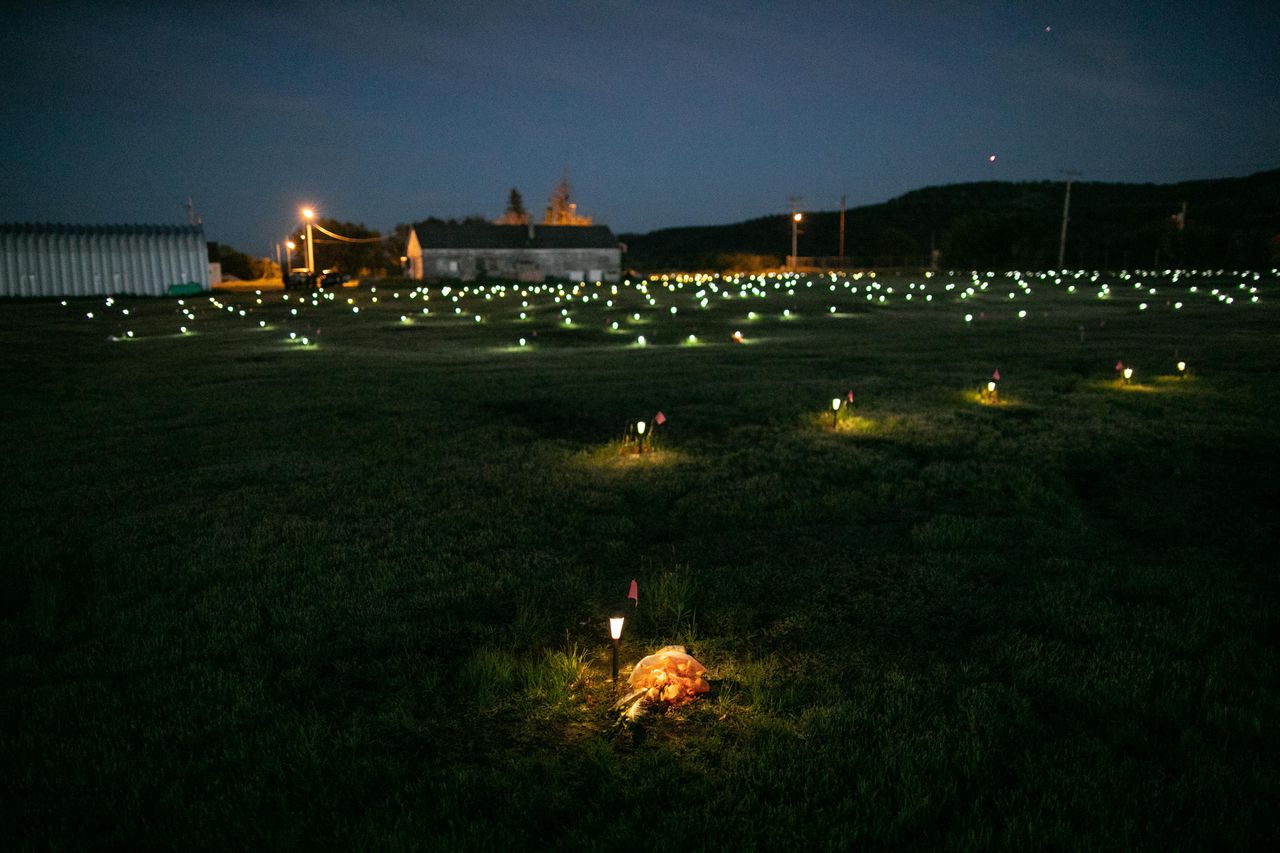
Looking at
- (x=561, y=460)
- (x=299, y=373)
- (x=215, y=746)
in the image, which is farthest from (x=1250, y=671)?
(x=299, y=373)

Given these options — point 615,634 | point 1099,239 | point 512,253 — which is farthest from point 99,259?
point 1099,239

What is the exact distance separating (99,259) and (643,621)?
54415mm

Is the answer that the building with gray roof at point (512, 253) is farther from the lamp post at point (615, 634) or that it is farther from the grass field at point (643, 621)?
the lamp post at point (615, 634)

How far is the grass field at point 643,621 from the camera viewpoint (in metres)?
3.71

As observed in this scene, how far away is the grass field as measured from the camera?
371 cm

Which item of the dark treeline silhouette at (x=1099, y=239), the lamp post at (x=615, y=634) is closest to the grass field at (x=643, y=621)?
the lamp post at (x=615, y=634)

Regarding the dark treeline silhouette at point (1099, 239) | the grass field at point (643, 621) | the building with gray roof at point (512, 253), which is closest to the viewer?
the grass field at point (643, 621)

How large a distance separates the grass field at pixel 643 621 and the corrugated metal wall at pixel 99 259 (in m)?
41.8

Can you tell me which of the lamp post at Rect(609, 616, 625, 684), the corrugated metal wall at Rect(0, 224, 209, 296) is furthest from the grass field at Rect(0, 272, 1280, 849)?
the corrugated metal wall at Rect(0, 224, 209, 296)

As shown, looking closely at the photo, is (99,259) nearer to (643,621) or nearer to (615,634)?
(643,621)

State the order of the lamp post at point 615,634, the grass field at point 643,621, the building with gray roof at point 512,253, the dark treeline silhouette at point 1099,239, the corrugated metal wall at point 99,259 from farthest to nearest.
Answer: the building with gray roof at point 512,253, the dark treeline silhouette at point 1099,239, the corrugated metal wall at point 99,259, the lamp post at point 615,634, the grass field at point 643,621

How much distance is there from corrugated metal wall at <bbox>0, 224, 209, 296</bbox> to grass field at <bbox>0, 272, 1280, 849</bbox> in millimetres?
41832

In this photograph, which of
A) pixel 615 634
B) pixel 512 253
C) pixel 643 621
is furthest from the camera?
pixel 512 253

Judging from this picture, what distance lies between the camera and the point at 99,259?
158 ft
